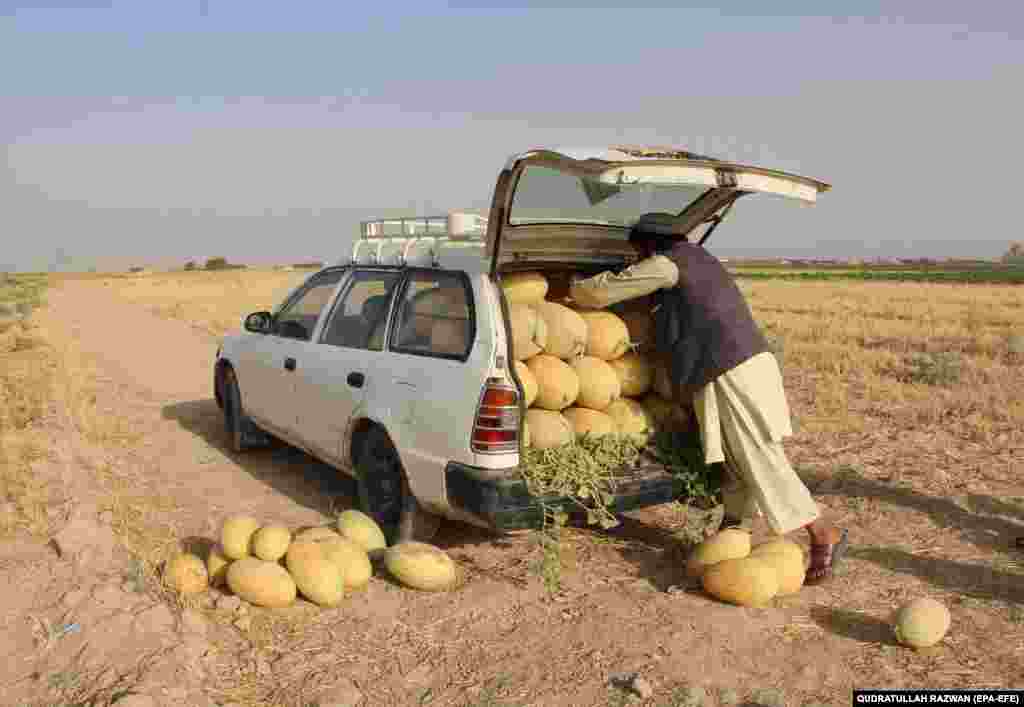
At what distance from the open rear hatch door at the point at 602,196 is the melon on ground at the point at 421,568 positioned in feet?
5.11

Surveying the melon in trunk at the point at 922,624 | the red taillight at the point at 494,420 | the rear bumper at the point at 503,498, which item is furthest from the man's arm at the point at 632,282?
the melon in trunk at the point at 922,624

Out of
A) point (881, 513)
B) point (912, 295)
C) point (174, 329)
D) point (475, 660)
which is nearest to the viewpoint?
point (475, 660)

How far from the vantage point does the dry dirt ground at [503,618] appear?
144 inches

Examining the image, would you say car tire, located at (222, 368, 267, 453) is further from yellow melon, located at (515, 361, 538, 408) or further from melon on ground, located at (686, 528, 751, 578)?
melon on ground, located at (686, 528, 751, 578)

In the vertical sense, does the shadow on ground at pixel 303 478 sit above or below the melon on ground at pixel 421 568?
below

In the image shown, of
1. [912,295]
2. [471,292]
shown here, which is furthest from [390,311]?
[912,295]

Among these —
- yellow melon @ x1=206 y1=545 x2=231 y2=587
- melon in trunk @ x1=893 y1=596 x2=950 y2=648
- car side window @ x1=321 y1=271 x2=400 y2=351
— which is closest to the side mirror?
car side window @ x1=321 y1=271 x2=400 y2=351

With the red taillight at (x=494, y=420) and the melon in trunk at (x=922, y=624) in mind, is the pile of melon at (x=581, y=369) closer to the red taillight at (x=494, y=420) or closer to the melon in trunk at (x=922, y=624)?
the red taillight at (x=494, y=420)

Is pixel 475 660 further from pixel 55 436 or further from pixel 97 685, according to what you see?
pixel 55 436

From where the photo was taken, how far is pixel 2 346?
15.7 m

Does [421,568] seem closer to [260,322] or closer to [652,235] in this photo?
[652,235]

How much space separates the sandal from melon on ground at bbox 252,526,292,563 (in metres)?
2.83

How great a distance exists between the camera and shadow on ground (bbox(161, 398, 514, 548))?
561 centimetres

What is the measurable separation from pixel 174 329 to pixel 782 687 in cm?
1926
